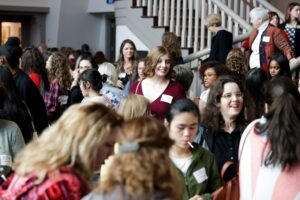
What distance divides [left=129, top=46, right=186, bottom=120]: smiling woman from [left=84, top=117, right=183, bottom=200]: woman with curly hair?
3.75 m

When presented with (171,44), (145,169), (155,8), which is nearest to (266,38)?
(171,44)

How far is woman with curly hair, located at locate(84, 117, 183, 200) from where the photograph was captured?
8.20 feet

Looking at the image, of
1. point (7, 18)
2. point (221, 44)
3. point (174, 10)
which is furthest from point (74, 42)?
point (221, 44)

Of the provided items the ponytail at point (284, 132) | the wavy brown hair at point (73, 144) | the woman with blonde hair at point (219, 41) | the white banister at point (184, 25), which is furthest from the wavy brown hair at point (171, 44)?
the wavy brown hair at point (73, 144)

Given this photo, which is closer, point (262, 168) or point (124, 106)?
point (262, 168)

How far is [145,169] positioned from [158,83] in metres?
4.10

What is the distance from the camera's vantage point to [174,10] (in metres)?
12.6

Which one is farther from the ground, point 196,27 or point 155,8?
point 155,8

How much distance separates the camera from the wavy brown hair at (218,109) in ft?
15.9

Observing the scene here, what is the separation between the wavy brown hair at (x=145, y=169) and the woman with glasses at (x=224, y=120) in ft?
6.66

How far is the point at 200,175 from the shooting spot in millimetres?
4113

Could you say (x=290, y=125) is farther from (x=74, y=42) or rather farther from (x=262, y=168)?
(x=74, y=42)

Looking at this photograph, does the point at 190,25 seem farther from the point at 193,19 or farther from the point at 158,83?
Answer: the point at 158,83

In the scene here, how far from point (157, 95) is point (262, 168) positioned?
9.59ft
